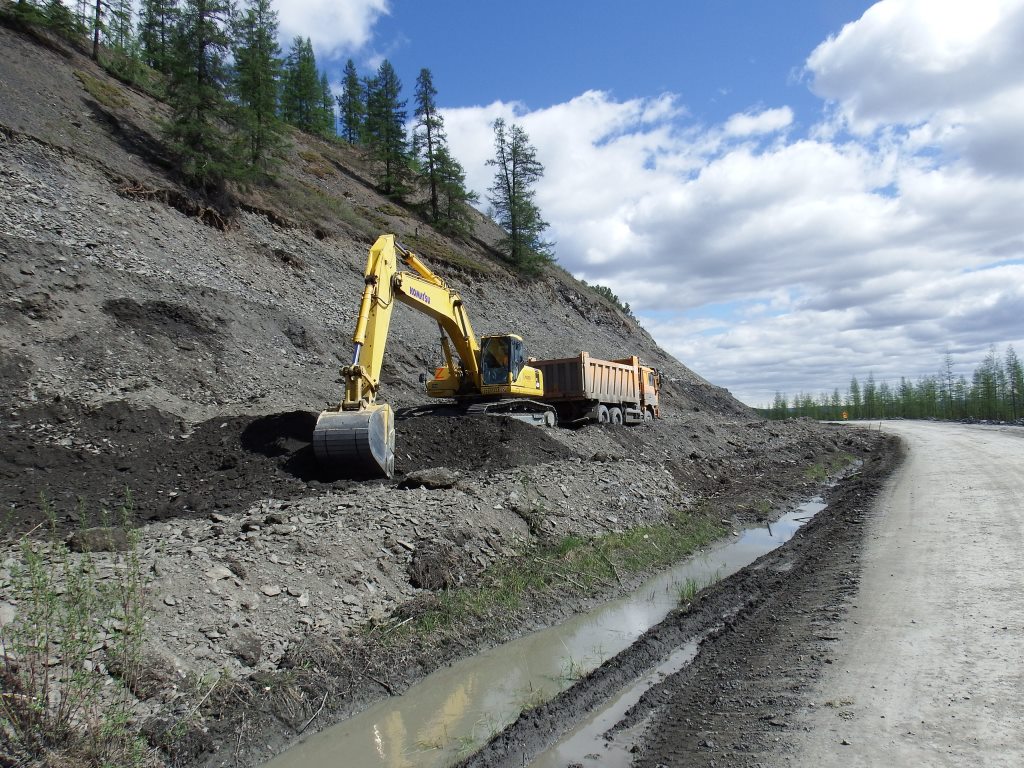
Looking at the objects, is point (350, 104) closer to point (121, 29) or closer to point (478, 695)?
point (121, 29)

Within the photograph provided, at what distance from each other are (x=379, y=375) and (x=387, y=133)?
3902cm

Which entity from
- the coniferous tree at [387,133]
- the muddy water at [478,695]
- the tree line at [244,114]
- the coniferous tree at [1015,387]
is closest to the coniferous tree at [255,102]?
the tree line at [244,114]

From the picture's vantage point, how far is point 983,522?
417 inches

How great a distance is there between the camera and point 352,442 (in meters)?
10.2

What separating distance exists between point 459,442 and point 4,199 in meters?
14.2

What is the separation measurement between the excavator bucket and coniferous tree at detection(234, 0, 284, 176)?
19.4 metres

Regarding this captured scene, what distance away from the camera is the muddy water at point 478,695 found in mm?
5234

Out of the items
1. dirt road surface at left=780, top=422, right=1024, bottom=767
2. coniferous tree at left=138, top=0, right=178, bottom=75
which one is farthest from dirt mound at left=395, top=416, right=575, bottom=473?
coniferous tree at left=138, top=0, right=178, bottom=75

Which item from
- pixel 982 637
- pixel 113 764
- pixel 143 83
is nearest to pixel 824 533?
pixel 982 637

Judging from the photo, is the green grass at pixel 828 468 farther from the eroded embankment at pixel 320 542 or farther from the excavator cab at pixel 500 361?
the excavator cab at pixel 500 361

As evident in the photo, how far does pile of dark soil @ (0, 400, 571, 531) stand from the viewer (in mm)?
9484

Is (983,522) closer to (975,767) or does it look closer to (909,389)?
(975,767)

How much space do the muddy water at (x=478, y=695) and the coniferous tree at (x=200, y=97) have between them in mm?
23095

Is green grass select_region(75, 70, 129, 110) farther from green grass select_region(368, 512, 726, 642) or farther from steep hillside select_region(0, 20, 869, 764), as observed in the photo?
green grass select_region(368, 512, 726, 642)
